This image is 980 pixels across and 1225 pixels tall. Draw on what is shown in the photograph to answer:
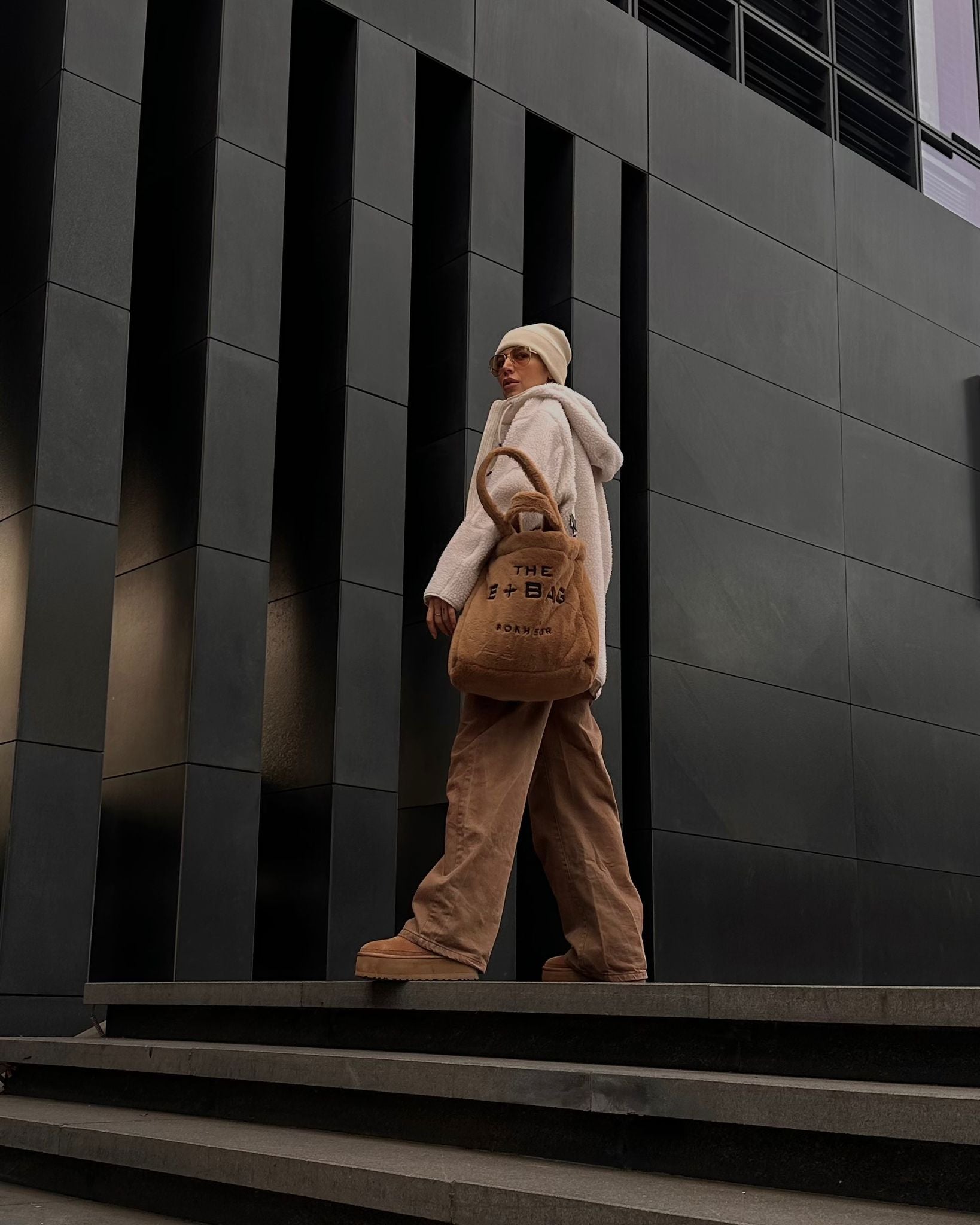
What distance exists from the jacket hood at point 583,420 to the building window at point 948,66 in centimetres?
1087

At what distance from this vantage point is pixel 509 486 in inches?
193

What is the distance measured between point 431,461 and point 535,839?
5.16m

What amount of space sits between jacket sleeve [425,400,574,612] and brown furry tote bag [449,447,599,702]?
0.18 feet

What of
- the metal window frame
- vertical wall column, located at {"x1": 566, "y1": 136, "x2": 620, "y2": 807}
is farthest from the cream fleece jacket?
the metal window frame

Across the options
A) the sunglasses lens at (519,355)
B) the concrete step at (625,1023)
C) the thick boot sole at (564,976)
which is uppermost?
the sunglasses lens at (519,355)

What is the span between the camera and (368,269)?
919 cm

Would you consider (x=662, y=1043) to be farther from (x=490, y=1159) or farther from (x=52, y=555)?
(x=52, y=555)

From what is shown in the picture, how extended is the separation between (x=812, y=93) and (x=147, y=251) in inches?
283

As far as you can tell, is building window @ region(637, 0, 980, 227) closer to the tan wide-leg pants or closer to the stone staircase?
the tan wide-leg pants

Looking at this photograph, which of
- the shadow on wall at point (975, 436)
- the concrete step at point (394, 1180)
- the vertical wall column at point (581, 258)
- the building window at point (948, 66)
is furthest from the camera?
the building window at point (948, 66)

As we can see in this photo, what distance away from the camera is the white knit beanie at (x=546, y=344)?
17.5ft

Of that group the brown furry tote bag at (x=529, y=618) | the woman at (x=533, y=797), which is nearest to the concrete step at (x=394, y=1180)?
the woman at (x=533, y=797)

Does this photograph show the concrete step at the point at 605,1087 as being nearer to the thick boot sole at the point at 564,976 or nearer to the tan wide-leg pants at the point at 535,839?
the tan wide-leg pants at the point at 535,839

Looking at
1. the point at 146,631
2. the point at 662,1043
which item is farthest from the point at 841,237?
the point at 662,1043
